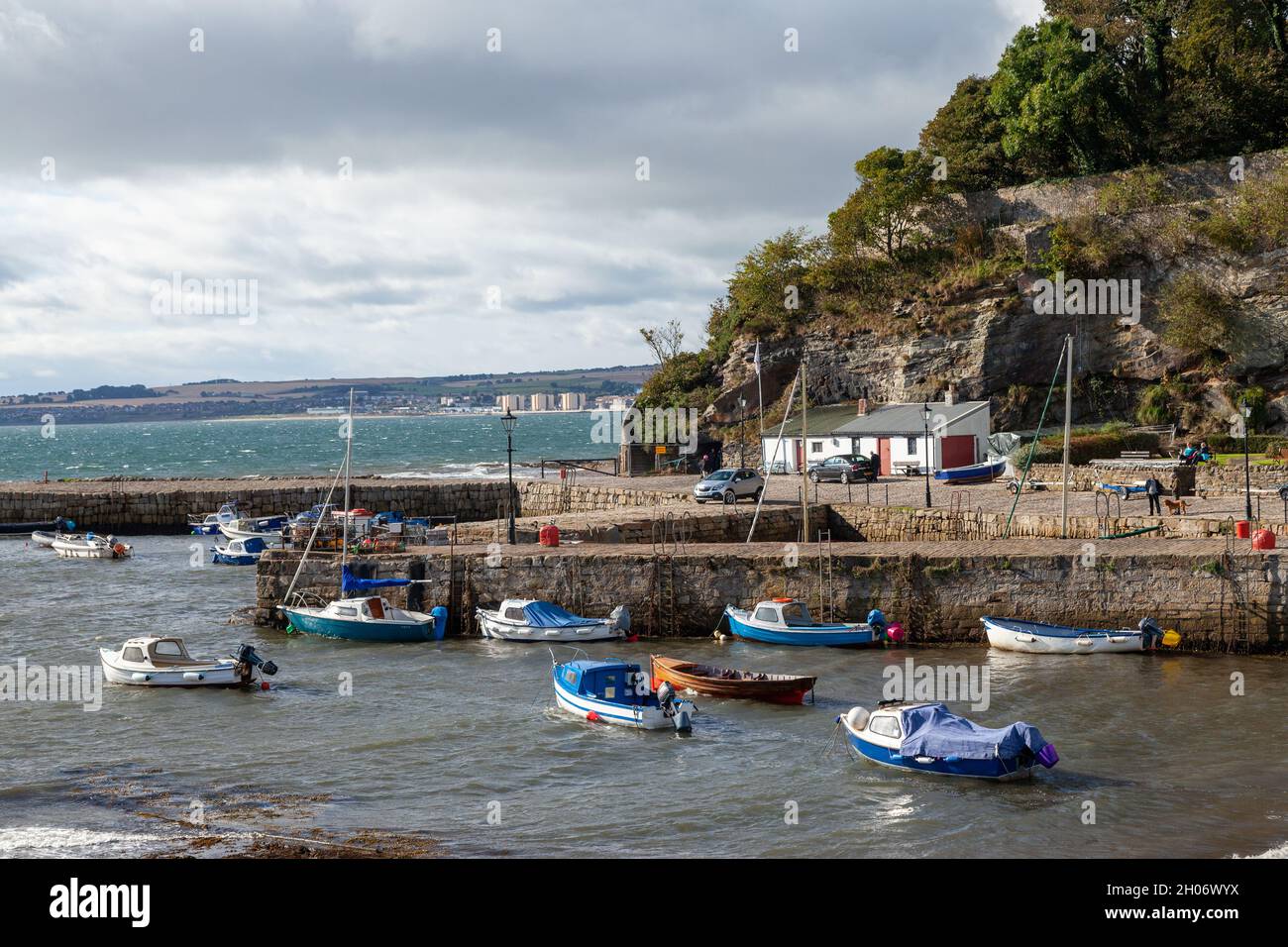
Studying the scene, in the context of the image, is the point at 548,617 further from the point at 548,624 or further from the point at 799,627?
the point at 799,627

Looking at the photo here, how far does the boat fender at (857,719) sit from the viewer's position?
22.3 metres

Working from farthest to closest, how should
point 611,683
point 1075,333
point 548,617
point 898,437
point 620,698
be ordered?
point 1075,333
point 898,437
point 548,617
point 611,683
point 620,698

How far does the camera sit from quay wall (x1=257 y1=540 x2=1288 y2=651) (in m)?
29.6

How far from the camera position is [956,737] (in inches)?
826

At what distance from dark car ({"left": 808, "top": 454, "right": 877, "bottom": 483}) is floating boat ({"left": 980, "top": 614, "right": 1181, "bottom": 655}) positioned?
2152 cm

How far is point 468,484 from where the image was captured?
6431 centimetres

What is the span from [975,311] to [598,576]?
39180mm

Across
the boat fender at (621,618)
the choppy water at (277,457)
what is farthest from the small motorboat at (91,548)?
the choppy water at (277,457)

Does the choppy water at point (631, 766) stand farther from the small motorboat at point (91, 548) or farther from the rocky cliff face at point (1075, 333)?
the rocky cliff face at point (1075, 333)

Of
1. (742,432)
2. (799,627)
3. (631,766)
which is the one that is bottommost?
(631,766)

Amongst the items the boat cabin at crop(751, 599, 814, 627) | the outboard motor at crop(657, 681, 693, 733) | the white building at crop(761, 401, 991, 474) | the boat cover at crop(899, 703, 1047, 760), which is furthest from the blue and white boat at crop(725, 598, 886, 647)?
the white building at crop(761, 401, 991, 474)

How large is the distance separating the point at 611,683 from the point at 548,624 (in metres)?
7.16

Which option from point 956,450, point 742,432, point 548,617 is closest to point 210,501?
point 742,432
